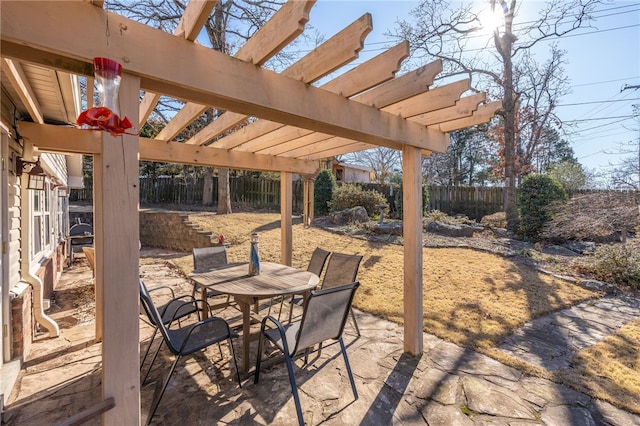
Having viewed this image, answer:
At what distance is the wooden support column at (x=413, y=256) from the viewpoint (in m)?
2.95

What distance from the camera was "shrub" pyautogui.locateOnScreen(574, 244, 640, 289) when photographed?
17.0 ft

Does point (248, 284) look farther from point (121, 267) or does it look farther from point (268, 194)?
point (268, 194)

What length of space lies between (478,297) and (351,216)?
583 centimetres

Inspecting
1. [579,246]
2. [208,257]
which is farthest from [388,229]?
[208,257]

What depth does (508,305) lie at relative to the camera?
428 centimetres

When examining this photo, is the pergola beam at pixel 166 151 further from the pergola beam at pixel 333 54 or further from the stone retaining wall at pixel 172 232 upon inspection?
the stone retaining wall at pixel 172 232

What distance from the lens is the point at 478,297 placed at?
4570 millimetres

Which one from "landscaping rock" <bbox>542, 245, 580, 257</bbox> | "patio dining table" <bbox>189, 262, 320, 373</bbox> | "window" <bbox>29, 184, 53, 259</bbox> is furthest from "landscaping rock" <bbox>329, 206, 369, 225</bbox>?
"window" <bbox>29, 184, 53, 259</bbox>

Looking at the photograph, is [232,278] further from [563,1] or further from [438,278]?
[563,1]

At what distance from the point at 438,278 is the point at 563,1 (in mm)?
9276

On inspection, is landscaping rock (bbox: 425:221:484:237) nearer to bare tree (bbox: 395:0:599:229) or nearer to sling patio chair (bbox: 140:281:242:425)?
bare tree (bbox: 395:0:599:229)

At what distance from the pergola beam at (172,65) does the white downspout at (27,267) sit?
2.73 metres

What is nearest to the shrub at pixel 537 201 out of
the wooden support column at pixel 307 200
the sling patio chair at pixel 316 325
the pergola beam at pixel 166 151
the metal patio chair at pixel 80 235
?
the wooden support column at pixel 307 200

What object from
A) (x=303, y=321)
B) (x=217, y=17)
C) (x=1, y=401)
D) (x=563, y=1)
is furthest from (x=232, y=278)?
(x=563, y=1)
